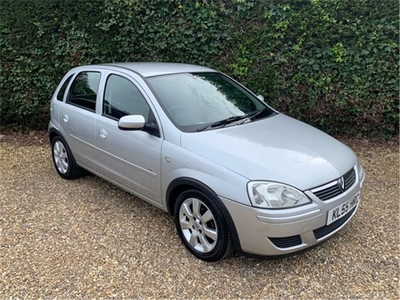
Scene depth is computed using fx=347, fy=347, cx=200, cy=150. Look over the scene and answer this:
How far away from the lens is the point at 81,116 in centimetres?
408

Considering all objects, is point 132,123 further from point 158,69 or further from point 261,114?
point 261,114

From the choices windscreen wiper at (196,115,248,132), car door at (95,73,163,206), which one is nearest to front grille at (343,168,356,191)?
windscreen wiper at (196,115,248,132)

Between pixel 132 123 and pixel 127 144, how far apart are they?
39cm

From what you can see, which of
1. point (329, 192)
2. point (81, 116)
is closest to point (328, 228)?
point (329, 192)

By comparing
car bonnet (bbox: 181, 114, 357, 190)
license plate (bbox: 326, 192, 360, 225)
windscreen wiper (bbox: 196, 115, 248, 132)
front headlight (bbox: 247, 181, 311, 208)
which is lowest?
license plate (bbox: 326, 192, 360, 225)

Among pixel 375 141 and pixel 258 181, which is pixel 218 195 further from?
pixel 375 141

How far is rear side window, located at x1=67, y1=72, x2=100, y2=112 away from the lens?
3998 mm

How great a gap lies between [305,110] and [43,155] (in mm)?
4497

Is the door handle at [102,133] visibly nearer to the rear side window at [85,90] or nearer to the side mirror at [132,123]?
the rear side window at [85,90]

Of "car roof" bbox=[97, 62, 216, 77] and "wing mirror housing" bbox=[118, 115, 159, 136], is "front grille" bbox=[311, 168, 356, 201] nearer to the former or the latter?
"wing mirror housing" bbox=[118, 115, 159, 136]

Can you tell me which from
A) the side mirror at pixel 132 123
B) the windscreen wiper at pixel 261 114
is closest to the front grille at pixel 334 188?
the windscreen wiper at pixel 261 114

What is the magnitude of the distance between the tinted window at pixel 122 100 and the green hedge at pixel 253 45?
2353mm

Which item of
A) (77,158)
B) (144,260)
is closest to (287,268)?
(144,260)

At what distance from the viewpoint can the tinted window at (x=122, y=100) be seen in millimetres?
3406
